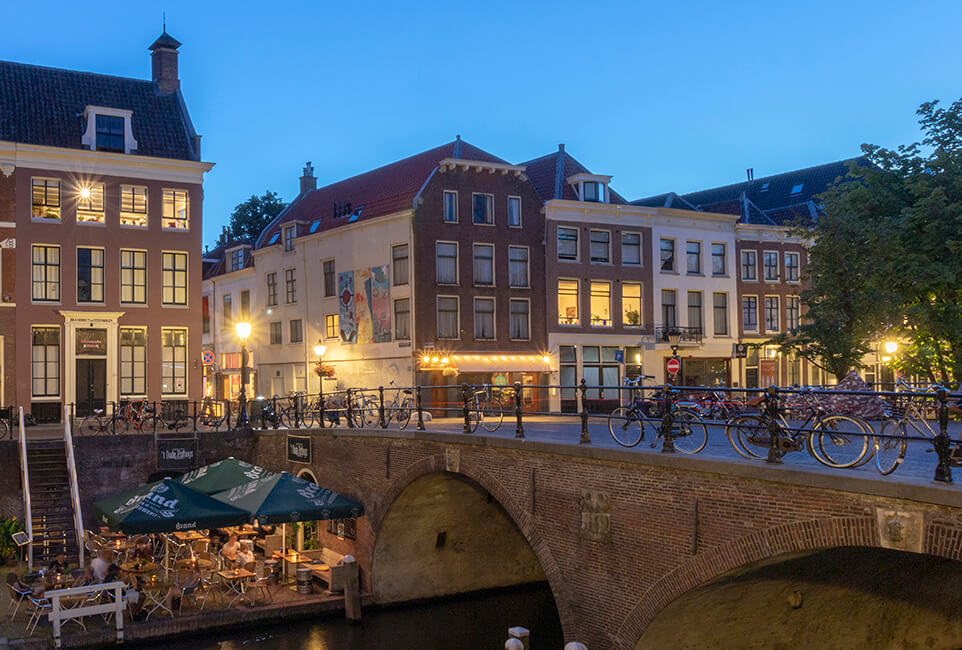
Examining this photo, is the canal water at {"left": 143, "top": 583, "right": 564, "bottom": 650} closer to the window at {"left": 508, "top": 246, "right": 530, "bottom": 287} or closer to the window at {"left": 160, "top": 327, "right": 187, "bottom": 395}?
the window at {"left": 160, "top": 327, "right": 187, "bottom": 395}

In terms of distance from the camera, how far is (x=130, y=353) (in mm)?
33594

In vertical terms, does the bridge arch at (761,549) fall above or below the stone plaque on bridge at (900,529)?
below

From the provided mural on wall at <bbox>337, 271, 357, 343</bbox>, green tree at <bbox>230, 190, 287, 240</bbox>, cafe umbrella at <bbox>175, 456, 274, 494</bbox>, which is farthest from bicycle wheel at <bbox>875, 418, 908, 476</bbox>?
green tree at <bbox>230, 190, 287, 240</bbox>

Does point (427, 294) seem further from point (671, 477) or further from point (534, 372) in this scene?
point (671, 477)

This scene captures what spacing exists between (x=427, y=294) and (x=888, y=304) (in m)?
19.5

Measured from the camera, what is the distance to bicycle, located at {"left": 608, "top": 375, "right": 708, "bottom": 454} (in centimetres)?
1279

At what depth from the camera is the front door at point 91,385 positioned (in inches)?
1281

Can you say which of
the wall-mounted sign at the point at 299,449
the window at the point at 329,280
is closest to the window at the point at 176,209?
the window at the point at 329,280

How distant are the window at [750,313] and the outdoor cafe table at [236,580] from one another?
3003 centimetres

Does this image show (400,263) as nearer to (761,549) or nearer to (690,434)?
(690,434)

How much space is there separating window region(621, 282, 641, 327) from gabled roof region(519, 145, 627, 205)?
12.7 feet

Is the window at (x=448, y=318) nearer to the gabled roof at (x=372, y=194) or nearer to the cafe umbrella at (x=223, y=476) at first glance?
the gabled roof at (x=372, y=194)

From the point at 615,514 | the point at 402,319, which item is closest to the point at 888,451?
the point at 615,514

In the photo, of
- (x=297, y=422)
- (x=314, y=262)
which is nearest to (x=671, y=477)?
(x=297, y=422)
